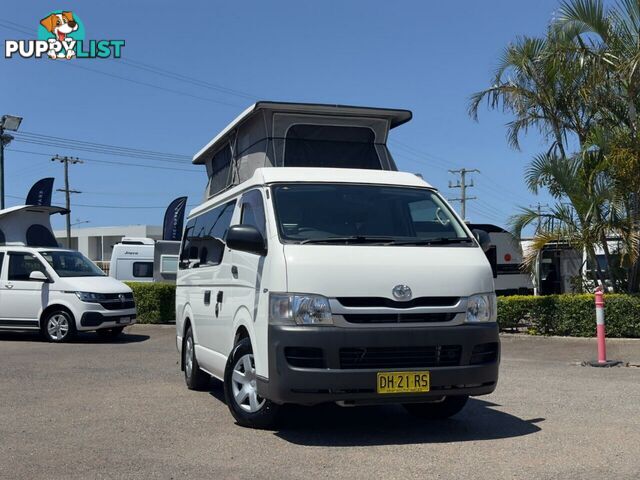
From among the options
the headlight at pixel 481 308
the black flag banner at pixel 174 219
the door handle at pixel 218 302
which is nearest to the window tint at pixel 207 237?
the door handle at pixel 218 302

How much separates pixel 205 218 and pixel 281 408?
3.23 m

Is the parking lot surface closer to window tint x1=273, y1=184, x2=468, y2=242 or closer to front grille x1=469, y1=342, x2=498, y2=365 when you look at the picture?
front grille x1=469, y1=342, x2=498, y2=365

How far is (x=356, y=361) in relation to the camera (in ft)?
19.6

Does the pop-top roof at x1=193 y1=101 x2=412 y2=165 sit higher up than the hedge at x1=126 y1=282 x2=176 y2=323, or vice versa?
the pop-top roof at x1=193 y1=101 x2=412 y2=165

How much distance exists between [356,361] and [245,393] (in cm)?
121

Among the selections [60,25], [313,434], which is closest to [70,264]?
[313,434]

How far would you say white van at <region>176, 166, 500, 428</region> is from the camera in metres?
5.92

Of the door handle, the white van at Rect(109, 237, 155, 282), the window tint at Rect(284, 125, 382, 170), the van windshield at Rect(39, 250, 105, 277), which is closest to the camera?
the door handle

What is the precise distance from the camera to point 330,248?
619 centimetres

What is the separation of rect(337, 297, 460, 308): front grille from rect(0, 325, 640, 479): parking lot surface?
44.3 inches

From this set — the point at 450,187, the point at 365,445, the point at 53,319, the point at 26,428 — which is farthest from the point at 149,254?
the point at 450,187

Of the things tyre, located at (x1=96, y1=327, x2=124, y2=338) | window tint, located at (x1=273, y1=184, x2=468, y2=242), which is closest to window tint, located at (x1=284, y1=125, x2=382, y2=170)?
window tint, located at (x1=273, y1=184, x2=468, y2=242)

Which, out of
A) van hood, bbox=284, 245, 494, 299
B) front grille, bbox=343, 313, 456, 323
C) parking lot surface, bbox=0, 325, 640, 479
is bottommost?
parking lot surface, bbox=0, 325, 640, 479

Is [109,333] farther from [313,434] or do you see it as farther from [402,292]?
[402,292]
